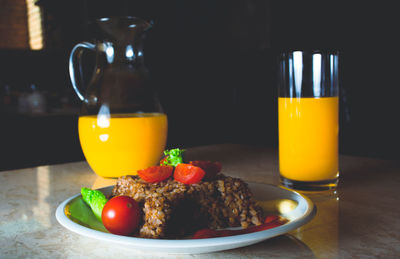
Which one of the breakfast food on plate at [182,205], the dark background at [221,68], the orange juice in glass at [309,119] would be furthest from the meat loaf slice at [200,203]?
the dark background at [221,68]

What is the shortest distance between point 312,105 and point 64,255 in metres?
0.56

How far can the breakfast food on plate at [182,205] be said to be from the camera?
56 cm

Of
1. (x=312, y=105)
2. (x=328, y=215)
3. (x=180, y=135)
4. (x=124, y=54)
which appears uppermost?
(x=124, y=54)

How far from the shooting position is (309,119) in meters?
0.85

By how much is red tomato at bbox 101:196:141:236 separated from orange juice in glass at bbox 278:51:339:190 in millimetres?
425

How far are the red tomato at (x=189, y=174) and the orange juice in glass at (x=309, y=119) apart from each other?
309 millimetres

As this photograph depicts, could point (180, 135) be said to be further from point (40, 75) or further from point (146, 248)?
point (146, 248)

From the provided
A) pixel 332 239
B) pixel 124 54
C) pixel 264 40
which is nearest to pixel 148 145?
pixel 124 54

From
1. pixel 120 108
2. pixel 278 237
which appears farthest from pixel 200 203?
pixel 120 108

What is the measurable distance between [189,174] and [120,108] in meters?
0.43

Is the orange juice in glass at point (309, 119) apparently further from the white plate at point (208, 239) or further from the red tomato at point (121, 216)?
the red tomato at point (121, 216)

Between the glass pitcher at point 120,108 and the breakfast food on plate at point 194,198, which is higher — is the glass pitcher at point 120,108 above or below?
above

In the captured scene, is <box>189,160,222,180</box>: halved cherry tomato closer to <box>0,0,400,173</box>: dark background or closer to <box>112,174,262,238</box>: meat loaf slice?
<box>112,174,262,238</box>: meat loaf slice

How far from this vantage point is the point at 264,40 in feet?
13.1
